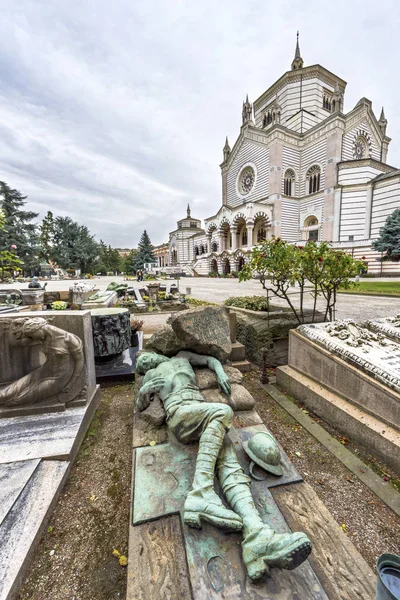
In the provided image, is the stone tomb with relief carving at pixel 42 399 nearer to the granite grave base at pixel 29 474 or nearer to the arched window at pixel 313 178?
the granite grave base at pixel 29 474

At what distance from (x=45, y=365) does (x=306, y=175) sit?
41.3 meters

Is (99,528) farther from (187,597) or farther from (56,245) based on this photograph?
(56,245)

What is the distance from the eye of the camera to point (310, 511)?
5.83ft

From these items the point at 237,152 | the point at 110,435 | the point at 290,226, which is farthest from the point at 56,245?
the point at 110,435

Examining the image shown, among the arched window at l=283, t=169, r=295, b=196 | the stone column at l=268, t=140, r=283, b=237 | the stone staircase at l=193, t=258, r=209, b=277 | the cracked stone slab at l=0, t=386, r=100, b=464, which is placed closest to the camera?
the cracked stone slab at l=0, t=386, r=100, b=464

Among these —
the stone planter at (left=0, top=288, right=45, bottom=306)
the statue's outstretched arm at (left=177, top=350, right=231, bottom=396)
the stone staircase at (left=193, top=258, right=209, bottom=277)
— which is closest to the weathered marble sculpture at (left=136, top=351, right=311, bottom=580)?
the statue's outstretched arm at (left=177, top=350, right=231, bottom=396)

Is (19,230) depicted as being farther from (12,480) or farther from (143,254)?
(12,480)

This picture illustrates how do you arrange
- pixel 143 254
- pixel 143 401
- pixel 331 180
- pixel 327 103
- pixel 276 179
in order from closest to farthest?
pixel 143 401
pixel 331 180
pixel 276 179
pixel 327 103
pixel 143 254

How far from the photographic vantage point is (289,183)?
36750 mm

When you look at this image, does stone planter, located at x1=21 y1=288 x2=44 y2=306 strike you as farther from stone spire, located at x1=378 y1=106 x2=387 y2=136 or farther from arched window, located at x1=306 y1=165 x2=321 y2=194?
stone spire, located at x1=378 y1=106 x2=387 y2=136

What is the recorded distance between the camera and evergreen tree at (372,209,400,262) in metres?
22.2

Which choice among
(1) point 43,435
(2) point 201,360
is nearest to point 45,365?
(1) point 43,435

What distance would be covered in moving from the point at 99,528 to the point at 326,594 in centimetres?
160

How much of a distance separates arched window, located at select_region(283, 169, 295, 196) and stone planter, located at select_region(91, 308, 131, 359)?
3777 centimetres
